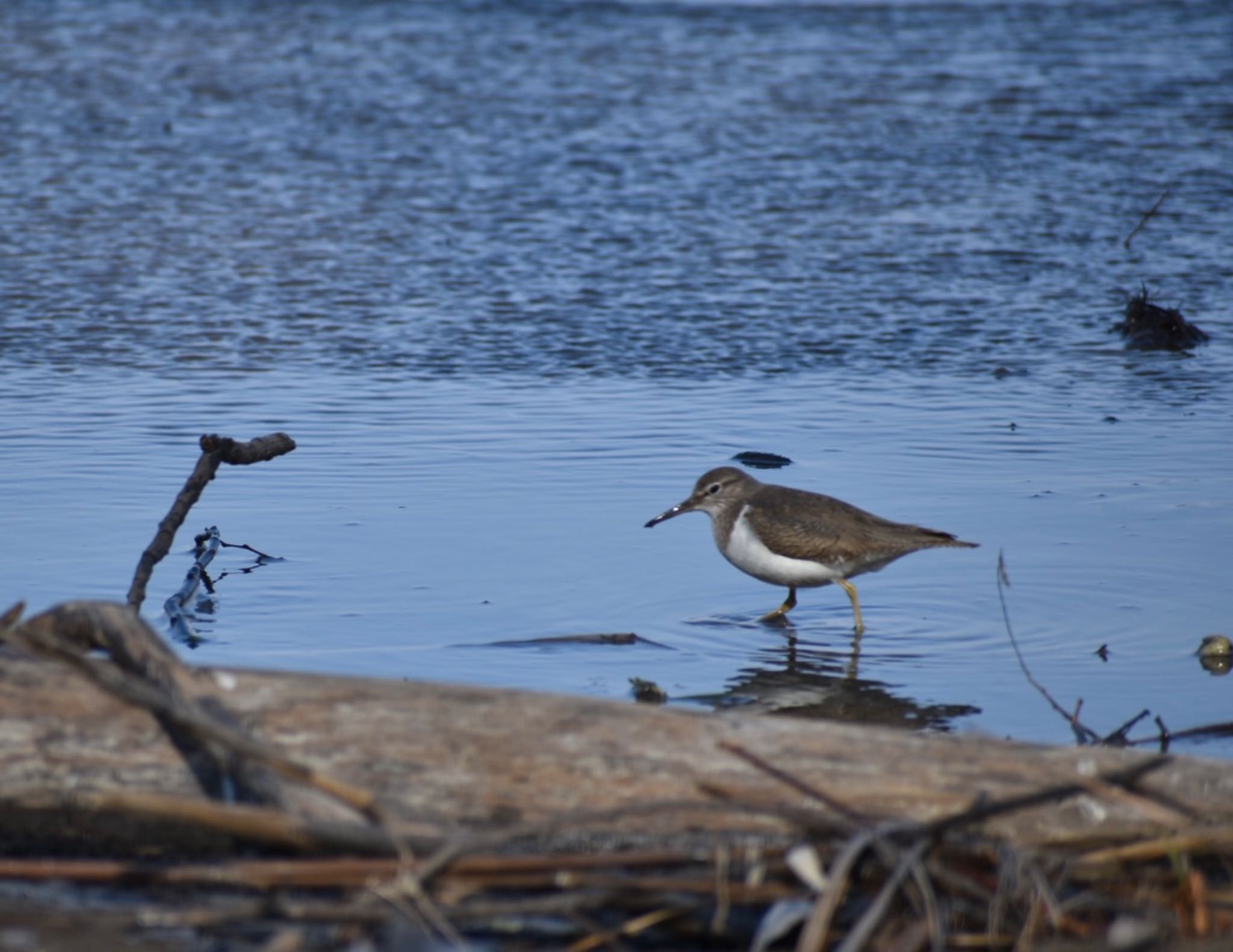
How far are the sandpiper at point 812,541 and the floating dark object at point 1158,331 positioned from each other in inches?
154

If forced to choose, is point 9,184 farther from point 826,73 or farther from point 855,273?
point 826,73

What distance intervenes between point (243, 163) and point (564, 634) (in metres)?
9.19

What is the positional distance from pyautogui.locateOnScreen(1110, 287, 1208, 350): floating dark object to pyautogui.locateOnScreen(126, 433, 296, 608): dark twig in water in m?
6.09

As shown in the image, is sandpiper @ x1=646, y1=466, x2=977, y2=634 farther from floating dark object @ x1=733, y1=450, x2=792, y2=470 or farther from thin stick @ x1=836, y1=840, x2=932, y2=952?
thin stick @ x1=836, y1=840, x2=932, y2=952

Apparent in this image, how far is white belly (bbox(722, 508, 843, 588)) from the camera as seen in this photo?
659 cm

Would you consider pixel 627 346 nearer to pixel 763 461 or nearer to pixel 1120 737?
pixel 763 461

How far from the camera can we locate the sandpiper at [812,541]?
656 cm

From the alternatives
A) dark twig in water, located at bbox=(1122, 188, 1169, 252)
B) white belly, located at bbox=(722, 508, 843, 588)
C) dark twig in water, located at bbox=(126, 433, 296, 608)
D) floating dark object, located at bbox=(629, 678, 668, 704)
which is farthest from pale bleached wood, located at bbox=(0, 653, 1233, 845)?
dark twig in water, located at bbox=(1122, 188, 1169, 252)

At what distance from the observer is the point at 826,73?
1800 centimetres

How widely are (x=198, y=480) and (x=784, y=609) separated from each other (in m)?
2.50

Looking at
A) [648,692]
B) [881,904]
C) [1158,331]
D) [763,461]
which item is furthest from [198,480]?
[1158,331]

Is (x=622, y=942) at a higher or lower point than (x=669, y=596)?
higher

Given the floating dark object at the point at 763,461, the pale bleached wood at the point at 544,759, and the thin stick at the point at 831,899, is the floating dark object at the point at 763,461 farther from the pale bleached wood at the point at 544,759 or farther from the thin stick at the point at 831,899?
the thin stick at the point at 831,899

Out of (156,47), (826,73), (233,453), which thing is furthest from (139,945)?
(156,47)
